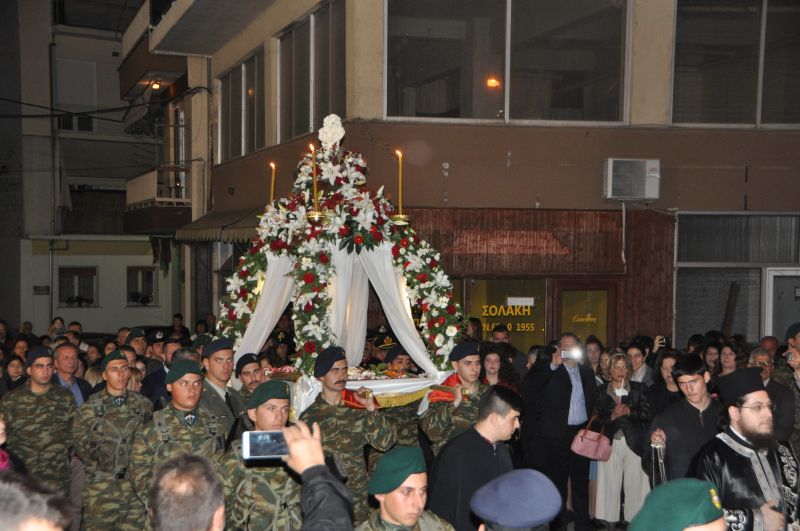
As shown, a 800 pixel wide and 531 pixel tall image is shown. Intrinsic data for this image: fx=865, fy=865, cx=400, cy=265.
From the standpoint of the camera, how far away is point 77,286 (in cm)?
3109

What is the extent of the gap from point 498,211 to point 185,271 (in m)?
13.2

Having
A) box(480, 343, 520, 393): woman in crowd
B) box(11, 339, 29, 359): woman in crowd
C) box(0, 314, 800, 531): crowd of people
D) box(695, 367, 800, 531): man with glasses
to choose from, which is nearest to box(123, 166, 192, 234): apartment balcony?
box(11, 339, 29, 359): woman in crowd

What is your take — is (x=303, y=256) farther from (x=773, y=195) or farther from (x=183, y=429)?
(x=773, y=195)

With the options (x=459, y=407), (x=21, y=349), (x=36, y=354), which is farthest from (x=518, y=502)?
(x=21, y=349)

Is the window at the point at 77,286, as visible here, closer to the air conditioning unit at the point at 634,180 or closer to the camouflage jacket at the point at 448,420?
the air conditioning unit at the point at 634,180

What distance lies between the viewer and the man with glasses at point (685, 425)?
279 inches

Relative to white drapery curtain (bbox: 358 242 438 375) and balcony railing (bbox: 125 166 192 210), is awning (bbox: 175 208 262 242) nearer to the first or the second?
balcony railing (bbox: 125 166 192 210)

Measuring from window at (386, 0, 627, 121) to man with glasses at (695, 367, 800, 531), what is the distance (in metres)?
9.35

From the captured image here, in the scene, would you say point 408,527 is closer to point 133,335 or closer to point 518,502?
point 518,502


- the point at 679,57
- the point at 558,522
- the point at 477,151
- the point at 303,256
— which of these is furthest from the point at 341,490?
the point at 679,57

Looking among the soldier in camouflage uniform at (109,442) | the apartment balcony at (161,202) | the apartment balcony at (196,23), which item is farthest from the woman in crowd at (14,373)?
the apartment balcony at (161,202)

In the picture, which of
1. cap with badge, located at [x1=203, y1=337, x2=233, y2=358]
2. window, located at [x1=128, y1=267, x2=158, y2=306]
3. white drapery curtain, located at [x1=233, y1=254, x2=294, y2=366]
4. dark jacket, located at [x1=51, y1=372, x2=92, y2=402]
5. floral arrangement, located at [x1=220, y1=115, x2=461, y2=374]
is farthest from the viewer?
window, located at [x1=128, y1=267, x2=158, y2=306]

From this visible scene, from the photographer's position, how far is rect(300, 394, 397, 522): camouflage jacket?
661 centimetres

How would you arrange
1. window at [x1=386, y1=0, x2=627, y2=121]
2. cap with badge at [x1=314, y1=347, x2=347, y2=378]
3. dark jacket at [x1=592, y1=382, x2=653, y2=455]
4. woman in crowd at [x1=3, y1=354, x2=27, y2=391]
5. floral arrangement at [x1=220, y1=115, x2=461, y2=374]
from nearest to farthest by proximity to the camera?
cap with badge at [x1=314, y1=347, x2=347, y2=378] → dark jacket at [x1=592, y1=382, x2=653, y2=455] → floral arrangement at [x1=220, y1=115, x2=461, y2=374] → woman in crowd at [x1=3, y1=354, x2=27, y2=391] → window at [x1=386, y1=0, x2=627, y2=121]
